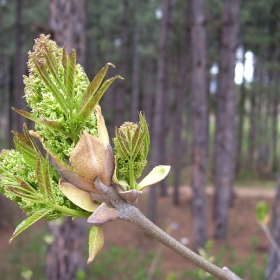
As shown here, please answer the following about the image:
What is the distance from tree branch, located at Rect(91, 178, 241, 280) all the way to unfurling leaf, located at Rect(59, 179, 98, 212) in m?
0.04

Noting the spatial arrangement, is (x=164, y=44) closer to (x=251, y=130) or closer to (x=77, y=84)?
(x=77, y=84)

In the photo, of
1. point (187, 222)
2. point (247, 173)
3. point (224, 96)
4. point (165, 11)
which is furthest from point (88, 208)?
point (247, 173)

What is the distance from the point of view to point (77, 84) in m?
0.82

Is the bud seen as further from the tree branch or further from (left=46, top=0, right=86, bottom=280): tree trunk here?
(left=46, top=0, right=86, bottom=280): tree trunk

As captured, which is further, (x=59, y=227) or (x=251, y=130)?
(x=251, y=130)

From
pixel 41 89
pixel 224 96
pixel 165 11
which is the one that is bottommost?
pixel 224 96

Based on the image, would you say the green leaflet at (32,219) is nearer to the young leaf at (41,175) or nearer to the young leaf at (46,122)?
the young leaf at (41,175)

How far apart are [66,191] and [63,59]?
279 millimetres

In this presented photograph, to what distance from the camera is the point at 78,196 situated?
2.45 feet

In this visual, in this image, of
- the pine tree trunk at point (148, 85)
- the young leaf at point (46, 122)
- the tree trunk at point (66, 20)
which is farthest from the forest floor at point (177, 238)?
the pine tree trunk at point (148, 85)

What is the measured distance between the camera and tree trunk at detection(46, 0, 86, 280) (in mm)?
4988

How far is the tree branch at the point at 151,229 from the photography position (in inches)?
26.4

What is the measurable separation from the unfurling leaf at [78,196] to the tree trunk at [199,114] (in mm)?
8052

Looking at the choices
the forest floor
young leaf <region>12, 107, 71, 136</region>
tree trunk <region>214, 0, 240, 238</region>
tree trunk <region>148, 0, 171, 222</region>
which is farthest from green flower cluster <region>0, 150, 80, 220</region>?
tree trunk <region>148, 0, 171, 222</region>
